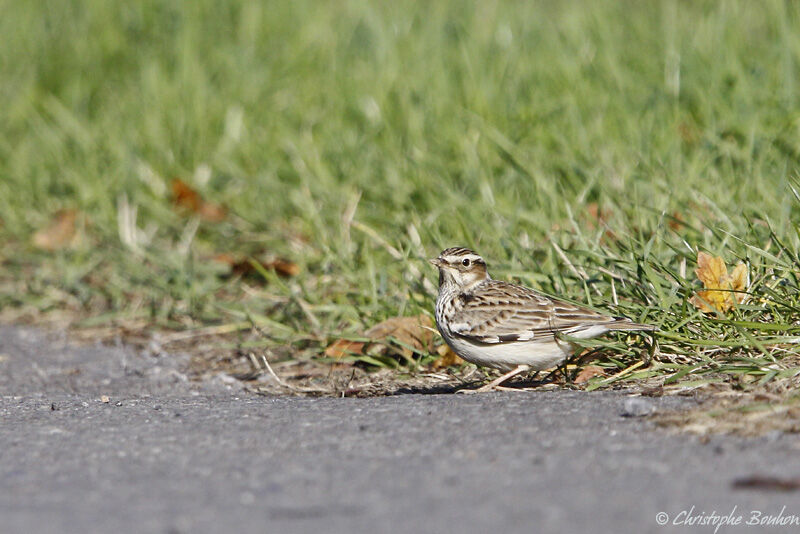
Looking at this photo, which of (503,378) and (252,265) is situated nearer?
(503,378)

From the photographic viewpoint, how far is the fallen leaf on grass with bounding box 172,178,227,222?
8711mm

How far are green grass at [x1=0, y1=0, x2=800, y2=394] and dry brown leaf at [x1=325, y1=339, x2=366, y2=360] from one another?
13 centimetres

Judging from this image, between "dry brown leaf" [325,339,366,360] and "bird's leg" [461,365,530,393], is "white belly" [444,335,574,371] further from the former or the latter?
"dry brown leaf" [325,339,366,360]

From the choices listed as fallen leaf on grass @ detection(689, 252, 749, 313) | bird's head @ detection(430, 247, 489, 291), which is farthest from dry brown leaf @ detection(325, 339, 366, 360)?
fallen leaf on grass @ detection(689, 252, 749, 313)

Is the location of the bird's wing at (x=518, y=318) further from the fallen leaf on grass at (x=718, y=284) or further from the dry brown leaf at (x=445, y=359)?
the dry brown leaf at (x=445, y=359)

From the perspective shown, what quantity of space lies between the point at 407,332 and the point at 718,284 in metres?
1.61

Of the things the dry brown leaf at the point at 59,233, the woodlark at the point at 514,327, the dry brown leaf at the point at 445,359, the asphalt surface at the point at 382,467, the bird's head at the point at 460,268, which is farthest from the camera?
the dry brown leaf at the point at 59,233

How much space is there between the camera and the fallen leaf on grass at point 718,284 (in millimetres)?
5195

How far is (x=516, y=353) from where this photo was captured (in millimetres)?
5242

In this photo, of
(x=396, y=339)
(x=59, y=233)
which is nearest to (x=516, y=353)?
(x=396, y=339)

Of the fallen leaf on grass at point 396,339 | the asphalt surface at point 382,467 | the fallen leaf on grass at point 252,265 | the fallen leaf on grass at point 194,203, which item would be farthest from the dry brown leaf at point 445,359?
the fallen leaf on grass at point 194,203

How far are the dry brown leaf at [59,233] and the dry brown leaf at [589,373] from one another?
4726 mm

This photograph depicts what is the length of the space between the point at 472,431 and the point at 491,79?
541 centimetres

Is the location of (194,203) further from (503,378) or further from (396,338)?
(503,378)
